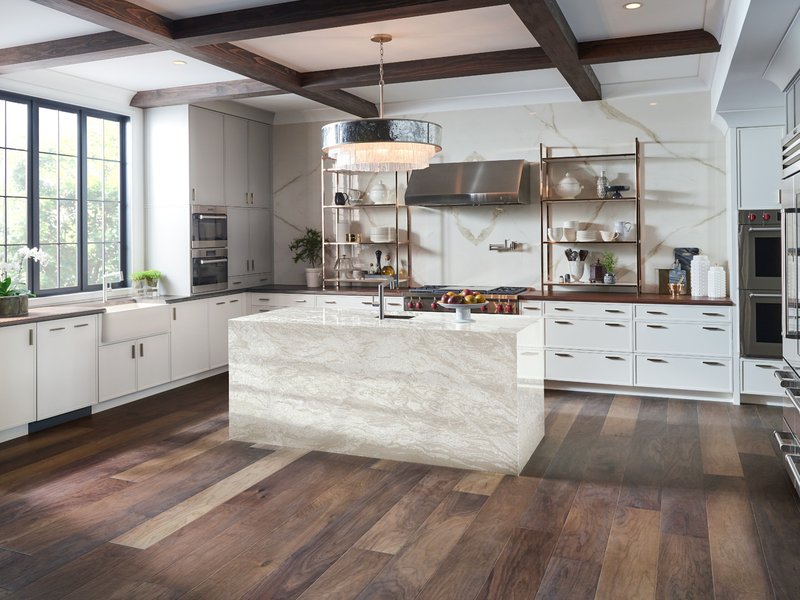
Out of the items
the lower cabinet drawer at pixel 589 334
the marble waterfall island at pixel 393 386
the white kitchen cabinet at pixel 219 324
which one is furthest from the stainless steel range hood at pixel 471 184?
the white kitchen cabinet at pixel 219 324

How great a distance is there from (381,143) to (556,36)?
1.20m

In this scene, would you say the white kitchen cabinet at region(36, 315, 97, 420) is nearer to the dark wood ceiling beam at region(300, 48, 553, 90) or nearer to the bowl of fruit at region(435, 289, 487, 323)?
the dark wood ceiling beam at region(300, 48, 553, 90)

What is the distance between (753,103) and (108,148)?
525 centimetres

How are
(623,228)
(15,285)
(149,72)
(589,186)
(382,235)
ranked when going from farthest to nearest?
1. (382,235)
2. (589,186)
3. (623,228)
4. (149,72)
5. (15,285)

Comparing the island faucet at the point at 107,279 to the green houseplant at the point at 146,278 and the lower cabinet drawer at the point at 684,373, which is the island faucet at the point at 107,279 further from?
the lower cabinet drawer at the point at 684,373

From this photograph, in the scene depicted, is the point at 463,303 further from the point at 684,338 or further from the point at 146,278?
the point at 146,278

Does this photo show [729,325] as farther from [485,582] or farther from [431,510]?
[485,582]

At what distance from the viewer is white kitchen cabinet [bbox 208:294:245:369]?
6.77m

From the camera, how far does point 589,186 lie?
6527 millimetres

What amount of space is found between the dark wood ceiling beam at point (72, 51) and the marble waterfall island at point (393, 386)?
182cm

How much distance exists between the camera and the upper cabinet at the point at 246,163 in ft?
23.2

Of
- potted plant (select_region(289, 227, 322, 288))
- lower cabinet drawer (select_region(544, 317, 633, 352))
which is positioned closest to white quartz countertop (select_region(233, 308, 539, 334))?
lower cabinet drawer (select_region(544, 317, 633, 352))

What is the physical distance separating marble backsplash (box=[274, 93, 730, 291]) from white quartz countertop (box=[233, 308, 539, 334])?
2.14 metres

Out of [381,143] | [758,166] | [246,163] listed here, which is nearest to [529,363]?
[381,143]
